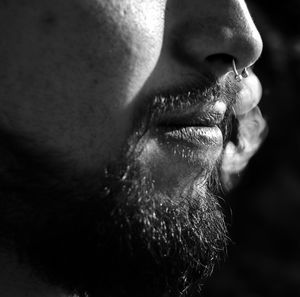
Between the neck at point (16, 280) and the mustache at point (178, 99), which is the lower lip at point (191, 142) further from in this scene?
the neck at point (16, 280)

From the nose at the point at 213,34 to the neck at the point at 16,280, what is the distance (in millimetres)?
508

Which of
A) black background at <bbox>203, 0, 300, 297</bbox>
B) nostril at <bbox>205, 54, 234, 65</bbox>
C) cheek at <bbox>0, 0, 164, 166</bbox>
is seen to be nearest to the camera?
cheek at <bbox>0, 0, 164, 166</bbox>

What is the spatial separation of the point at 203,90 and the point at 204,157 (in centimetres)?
15

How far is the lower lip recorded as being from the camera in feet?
5.04

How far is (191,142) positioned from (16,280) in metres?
0.43

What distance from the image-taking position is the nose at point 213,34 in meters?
1.52

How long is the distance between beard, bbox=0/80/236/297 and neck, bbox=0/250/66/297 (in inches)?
0.6

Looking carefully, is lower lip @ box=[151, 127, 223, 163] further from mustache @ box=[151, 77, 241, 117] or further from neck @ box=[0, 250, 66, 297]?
neck @ box=[0, 250, 66, 297]

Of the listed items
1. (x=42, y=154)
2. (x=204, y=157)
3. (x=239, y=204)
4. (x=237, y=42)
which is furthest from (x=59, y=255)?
(x=239, y=204)

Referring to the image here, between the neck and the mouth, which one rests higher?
the mouth

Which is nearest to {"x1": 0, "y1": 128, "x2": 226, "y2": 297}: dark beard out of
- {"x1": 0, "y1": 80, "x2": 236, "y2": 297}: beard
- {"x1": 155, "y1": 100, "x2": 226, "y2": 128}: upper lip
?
{"x1": 0, "y1": 80, "x2": 236, "y2": 297}: beard

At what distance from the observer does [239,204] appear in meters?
4.56

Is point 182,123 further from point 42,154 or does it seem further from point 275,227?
point 275,227

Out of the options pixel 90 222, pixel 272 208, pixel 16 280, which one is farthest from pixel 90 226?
pixel 272 208
